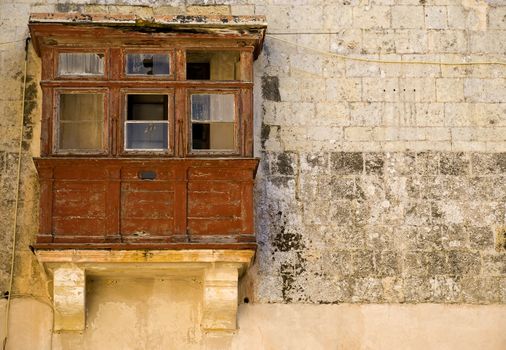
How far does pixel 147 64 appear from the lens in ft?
32.1

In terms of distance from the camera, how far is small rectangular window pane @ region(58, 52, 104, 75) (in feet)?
31.9

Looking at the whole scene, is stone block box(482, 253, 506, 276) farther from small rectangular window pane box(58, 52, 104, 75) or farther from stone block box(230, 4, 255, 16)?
small rectangular window pane box(58, 52, 104, 75)

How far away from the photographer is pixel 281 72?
34.0 ft

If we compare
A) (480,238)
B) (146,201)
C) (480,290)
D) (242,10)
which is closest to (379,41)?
(242,10)

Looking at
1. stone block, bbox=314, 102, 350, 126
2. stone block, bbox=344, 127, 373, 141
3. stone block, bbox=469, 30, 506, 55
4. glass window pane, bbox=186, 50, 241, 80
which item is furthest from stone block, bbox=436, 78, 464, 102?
glass window pane, bbox=186, 50, 241, 80

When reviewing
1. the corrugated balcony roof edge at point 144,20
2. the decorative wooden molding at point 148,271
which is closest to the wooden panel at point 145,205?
the decorative wooden molding at point 148,271

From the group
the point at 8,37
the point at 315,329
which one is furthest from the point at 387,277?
the point at 8,37

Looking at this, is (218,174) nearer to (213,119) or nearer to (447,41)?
(213,119)

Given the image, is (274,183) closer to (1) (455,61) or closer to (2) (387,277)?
(2) (387,277)

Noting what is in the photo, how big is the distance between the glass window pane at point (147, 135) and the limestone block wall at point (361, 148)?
109 centimetres

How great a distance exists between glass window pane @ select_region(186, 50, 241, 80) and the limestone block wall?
1.59 ft

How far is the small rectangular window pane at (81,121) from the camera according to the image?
969cm

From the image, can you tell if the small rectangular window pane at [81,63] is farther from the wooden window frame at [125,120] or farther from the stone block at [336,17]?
the stone block at [336,17]

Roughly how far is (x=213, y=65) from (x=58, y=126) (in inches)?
69.0
